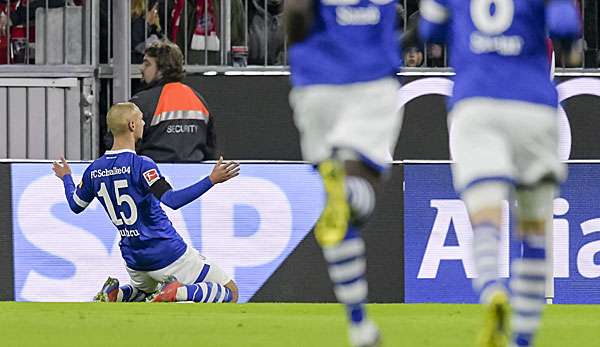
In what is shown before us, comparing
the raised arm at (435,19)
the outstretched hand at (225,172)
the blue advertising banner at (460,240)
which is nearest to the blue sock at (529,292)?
the raised arm at (435,19)

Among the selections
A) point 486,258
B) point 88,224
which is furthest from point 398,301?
point 486,258

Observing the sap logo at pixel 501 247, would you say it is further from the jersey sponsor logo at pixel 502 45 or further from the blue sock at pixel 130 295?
the jersey sponsor logo at pixel 502 45

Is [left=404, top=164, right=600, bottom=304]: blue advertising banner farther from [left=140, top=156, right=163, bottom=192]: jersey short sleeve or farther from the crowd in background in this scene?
[left=140, top=156, right=163, bottom=192]: jersey short sleeve

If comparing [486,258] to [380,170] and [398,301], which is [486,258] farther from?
[398,301]

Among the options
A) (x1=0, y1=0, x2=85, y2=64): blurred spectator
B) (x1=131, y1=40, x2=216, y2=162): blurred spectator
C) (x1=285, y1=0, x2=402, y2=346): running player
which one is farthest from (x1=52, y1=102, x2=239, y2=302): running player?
(x1=285, y1=0, x2=402, y2=346): running player

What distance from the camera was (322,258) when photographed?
42.0ft

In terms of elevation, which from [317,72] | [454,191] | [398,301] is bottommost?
[398,301]

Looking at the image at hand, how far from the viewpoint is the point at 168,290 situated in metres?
11.2

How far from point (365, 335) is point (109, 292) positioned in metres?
5.59

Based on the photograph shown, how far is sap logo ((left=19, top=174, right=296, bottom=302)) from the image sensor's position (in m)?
12.7

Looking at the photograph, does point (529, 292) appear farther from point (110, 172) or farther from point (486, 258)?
point (110, 172)

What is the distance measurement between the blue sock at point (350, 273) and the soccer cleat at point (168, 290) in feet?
16.5

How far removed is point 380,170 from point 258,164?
6.20 meters

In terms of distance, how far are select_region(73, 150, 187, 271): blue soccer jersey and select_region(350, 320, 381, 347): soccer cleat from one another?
16.1 feet
